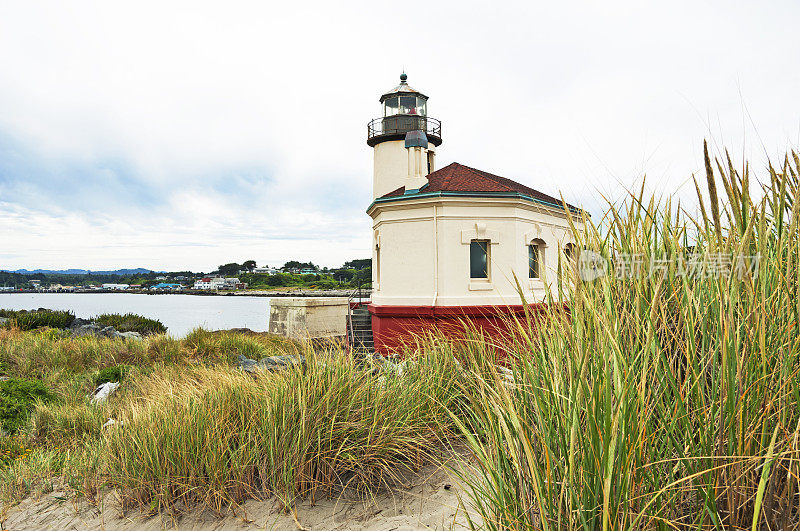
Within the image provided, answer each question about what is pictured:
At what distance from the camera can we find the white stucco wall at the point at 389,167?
17.7 metres

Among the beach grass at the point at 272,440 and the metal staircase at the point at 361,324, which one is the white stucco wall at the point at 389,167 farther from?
the beach grass at the point at 272,440

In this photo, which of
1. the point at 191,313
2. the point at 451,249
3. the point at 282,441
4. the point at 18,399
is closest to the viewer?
the point at 282,441

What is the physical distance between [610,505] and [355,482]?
7.58ft

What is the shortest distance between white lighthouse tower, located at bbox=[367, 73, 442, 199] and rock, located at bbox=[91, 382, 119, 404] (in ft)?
36.0

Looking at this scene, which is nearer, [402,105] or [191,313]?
[402,105]

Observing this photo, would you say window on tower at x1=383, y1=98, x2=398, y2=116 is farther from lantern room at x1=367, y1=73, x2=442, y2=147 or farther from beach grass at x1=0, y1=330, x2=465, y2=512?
beach grass at x1=0, y1=330, x2=465, y2=512

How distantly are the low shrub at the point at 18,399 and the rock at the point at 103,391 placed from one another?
0.69 m

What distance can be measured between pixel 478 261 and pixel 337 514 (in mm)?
11177

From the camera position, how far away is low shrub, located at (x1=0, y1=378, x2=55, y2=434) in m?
6.96

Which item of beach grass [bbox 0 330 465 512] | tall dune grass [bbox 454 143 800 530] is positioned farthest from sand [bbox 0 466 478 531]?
tall dune grass [bbox 454 143 800 530]

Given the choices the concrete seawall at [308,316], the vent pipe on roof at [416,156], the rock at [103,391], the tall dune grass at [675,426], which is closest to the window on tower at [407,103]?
the vent pipe on roof at [416,156]

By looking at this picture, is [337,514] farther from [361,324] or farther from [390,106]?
[390,106]

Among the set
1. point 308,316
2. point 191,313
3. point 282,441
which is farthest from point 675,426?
point 191,313

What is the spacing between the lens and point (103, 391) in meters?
8.48
